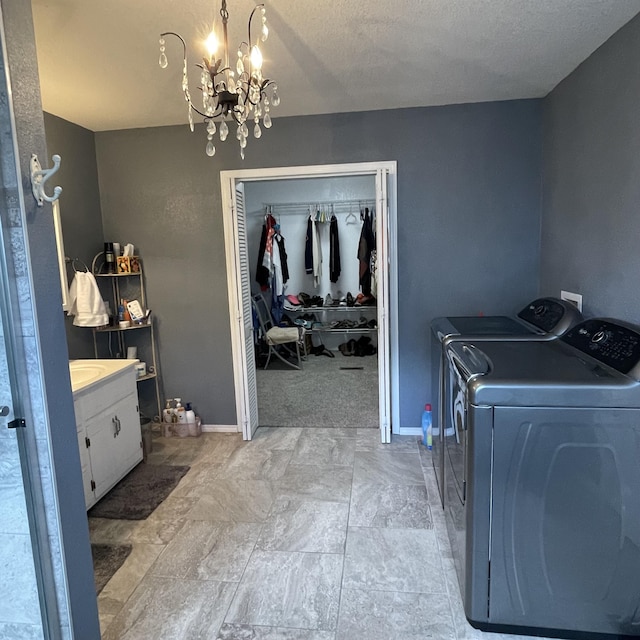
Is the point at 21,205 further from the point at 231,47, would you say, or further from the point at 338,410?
the point at 338,410

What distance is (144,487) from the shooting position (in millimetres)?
2650

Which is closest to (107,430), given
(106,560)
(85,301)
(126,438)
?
(126,438)

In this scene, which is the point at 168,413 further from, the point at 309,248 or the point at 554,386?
the point at 309,248

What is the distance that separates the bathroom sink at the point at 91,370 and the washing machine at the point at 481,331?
1837 mm

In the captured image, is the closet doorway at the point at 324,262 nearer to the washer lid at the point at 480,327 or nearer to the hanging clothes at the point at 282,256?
the hanging clothes at the point at 282,256

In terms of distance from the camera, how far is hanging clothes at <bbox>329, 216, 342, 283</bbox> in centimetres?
578

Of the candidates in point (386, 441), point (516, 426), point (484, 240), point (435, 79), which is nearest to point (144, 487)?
point (386, 441)

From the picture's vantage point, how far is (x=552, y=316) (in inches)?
88.8

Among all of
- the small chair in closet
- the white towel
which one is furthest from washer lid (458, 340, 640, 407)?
the small chair in closet

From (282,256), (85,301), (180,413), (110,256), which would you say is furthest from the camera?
(282,256)

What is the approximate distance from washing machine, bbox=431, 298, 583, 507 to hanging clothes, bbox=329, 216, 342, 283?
326 cm

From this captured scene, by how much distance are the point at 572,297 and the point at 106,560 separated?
2765 millimetres

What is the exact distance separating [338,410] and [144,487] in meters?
1.76

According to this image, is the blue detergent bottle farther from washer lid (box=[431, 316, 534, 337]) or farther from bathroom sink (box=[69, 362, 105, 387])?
bathroom sink (box=[69, 362, 105, 387])
